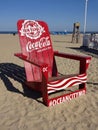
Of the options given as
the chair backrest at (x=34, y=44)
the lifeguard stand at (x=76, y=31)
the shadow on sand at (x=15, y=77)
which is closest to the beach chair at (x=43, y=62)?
the chair backrest at (x=34, y=44)

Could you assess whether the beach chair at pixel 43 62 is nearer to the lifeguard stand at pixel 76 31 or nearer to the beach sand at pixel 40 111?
the beach sand at pixel 40 111

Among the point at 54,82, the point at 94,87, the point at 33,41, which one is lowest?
the point at 94,87

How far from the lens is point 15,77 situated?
20.1 feet

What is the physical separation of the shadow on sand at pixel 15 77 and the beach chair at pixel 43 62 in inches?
6.6

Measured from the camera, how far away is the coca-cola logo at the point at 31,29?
5.12 meters

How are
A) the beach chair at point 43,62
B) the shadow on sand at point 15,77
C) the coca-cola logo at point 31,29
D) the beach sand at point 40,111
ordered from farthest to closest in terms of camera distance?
the coca-cola logo at point 31,29, the shadow on sand at point 15,77, the beach chair at point 43,62, the beach sand at point 40,111

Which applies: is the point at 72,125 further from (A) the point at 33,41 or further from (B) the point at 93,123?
(A) the point at 33,41

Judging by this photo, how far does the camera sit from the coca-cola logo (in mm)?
5117

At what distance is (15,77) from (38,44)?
1.36 meters

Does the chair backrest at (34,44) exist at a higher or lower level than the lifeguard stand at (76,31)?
higher

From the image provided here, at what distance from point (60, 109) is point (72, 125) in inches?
23.6

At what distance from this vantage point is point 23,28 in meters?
5.09

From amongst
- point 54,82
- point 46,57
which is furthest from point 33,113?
point 46,57

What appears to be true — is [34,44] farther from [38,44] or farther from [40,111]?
[40,111]
